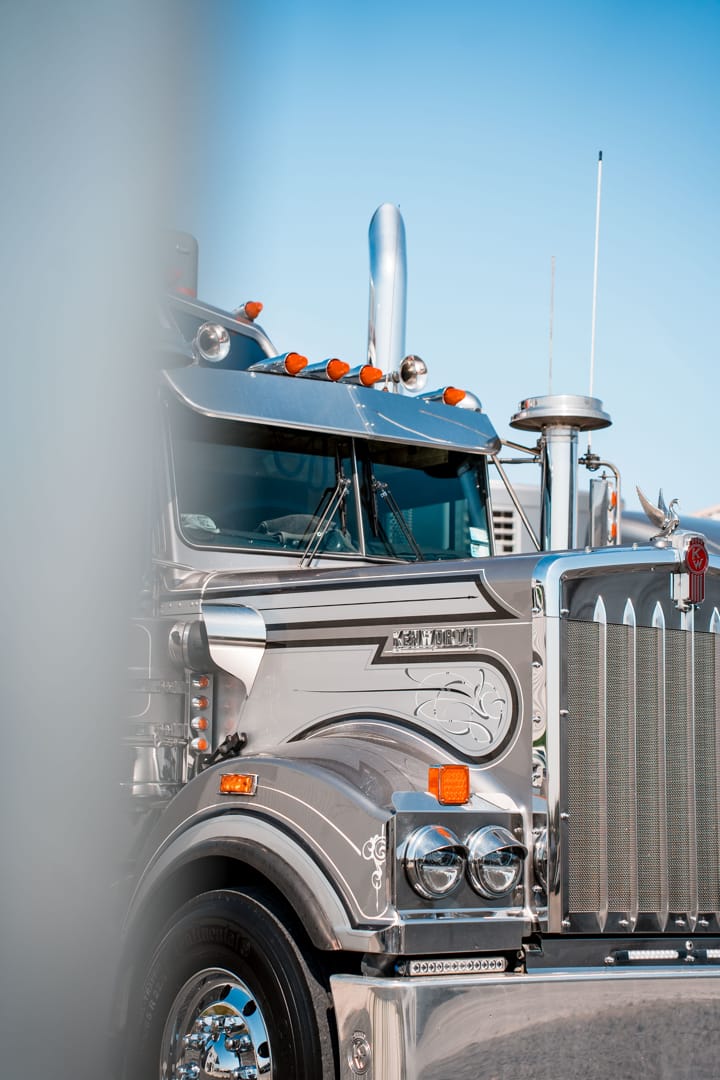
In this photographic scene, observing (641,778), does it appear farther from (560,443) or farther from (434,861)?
(560,443)

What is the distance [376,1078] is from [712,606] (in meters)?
1.81

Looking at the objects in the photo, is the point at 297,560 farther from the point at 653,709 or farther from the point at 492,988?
the point at 492,988

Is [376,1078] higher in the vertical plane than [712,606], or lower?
lower

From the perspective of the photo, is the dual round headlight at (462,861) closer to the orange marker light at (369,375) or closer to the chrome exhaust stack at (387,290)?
the orange marker light at (369,375)

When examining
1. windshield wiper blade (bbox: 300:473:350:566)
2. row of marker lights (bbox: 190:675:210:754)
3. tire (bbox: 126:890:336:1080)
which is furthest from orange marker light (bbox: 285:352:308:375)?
tire (bbox: 126:890:336:1080)

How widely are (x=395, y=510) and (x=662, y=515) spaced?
4.48 feet

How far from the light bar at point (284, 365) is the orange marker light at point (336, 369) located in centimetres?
14

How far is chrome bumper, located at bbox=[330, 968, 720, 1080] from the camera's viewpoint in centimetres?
362

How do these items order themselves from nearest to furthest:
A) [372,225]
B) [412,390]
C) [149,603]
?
[149,603]
[412,390]
[372,225]

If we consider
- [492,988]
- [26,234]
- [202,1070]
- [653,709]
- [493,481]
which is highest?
[26,234]

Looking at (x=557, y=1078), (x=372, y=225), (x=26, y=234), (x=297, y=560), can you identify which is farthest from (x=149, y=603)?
(x=372, y=225)

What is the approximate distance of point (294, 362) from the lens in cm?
575

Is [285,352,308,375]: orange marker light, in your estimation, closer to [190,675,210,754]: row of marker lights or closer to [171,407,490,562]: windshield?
[171,407,490,562]: windshield

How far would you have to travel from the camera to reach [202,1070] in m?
4.14
